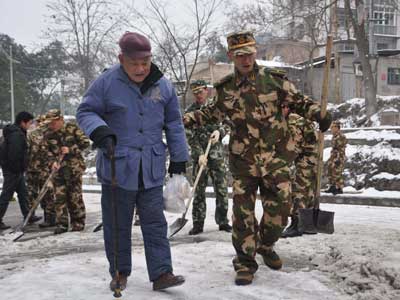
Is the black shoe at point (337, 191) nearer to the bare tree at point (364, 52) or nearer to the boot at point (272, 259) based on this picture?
the boot at point (272, 259)

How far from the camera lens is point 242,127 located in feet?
13.5

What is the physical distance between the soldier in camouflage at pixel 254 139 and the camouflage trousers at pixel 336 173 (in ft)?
25.7

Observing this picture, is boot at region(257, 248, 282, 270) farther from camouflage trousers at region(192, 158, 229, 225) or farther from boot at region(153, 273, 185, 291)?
camouflage trousers at region(192, 158, 229, 225)

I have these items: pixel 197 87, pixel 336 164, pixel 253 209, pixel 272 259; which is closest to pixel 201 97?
pixel 197 87

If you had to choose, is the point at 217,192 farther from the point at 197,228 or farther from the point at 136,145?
the point at 136,145

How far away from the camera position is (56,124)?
717cm

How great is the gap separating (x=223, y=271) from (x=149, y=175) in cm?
119

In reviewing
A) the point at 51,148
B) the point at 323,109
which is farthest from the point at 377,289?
the point at 51,148

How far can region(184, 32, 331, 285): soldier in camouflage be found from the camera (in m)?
4.06

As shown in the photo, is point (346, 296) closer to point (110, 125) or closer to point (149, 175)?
point (149, 175)

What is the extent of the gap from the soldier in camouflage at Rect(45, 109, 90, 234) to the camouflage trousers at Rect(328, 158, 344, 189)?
6.64 meters

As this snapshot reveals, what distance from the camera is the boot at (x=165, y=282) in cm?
369

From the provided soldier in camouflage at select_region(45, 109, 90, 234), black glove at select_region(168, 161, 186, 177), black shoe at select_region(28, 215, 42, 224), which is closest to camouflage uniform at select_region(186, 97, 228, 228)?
soldier in camouflage at select_region(45, 109, 90, 234)

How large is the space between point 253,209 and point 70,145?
12.6 ft
